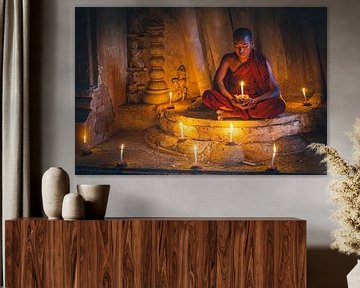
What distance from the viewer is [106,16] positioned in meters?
5.00

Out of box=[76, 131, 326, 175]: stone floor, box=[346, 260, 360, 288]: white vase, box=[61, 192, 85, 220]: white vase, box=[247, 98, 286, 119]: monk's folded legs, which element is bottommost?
box=[346, 260, 360, 288]: white vase

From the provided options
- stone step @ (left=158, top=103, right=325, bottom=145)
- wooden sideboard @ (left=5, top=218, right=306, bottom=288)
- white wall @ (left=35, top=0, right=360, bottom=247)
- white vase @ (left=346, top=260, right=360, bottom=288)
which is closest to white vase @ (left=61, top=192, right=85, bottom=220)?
wooden sideboard @ (left=5, top=218, right=306, bottom=288)

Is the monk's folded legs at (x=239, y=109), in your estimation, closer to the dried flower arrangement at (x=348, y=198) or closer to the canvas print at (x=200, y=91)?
the canvas print at (x=200, y=91)

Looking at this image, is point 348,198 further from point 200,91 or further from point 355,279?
point 200,91

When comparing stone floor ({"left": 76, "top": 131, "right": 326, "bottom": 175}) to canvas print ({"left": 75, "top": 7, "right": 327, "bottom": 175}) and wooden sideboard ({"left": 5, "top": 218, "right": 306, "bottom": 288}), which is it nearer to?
canvas print ({"left": 75, "top": 7, "right": 327, "bottom": 175})

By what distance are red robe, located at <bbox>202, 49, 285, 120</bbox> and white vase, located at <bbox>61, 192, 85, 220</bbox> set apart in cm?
116

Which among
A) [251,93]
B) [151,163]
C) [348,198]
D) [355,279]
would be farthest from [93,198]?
[355,279]

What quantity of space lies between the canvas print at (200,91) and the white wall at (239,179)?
0.06 m

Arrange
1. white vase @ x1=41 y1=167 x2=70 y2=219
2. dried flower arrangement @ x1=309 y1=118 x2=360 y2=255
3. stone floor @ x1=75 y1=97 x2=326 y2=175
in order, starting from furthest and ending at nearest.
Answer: stone floor @ x1=75 y1=97 x2=326 y2=175 < white vase @ x1=41 y1=167 x2=70 y2=219 < dried flower arrangement @ x1=309 y1=118 x2=360 y2=255

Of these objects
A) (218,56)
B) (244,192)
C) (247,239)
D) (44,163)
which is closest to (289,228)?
(247,239)

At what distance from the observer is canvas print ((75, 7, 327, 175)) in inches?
196

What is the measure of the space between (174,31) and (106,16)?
0.48 meters

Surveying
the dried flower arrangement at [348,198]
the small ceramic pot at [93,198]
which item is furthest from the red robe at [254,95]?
the small ceramic pot at [93,198]

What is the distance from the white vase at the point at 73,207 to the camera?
4.39 m
